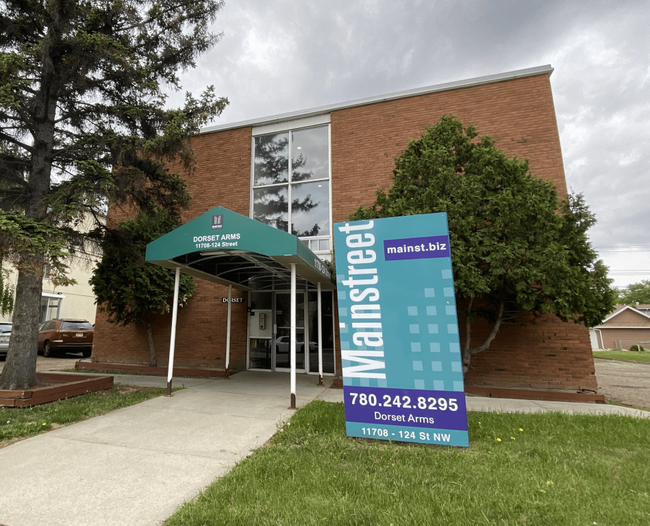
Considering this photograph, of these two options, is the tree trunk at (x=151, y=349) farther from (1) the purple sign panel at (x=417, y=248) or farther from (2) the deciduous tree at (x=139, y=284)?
(1) the purple sign panel at (x=417, y=248)

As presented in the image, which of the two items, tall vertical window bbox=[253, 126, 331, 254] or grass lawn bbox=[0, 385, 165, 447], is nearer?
grass lawn bbox=[0, 385, 165, 447]

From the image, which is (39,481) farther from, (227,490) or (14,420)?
(14,420)

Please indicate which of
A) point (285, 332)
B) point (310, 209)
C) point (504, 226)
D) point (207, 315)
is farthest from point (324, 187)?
point (504, 226)

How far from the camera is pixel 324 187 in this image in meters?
10.9

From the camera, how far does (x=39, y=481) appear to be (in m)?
3.31

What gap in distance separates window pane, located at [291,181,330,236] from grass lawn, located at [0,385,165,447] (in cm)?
580

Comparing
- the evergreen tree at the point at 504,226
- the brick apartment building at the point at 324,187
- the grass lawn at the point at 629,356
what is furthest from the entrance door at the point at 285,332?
the grass lawn at the point at 629,356

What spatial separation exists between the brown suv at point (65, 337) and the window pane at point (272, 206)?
1011cm

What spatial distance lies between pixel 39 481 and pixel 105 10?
8454mm

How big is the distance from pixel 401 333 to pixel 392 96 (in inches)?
336

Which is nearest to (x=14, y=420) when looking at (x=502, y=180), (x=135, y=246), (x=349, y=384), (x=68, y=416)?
(x=68, y=416)

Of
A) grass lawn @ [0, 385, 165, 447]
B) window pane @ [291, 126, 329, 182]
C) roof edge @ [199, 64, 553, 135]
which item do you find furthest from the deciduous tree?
roof edge @ [199, 64, 553, 135]

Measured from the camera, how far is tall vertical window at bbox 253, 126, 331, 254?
10742 millimetres

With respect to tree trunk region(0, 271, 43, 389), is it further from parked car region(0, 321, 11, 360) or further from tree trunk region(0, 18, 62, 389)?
parked car region(0, 321, 11, 360)
